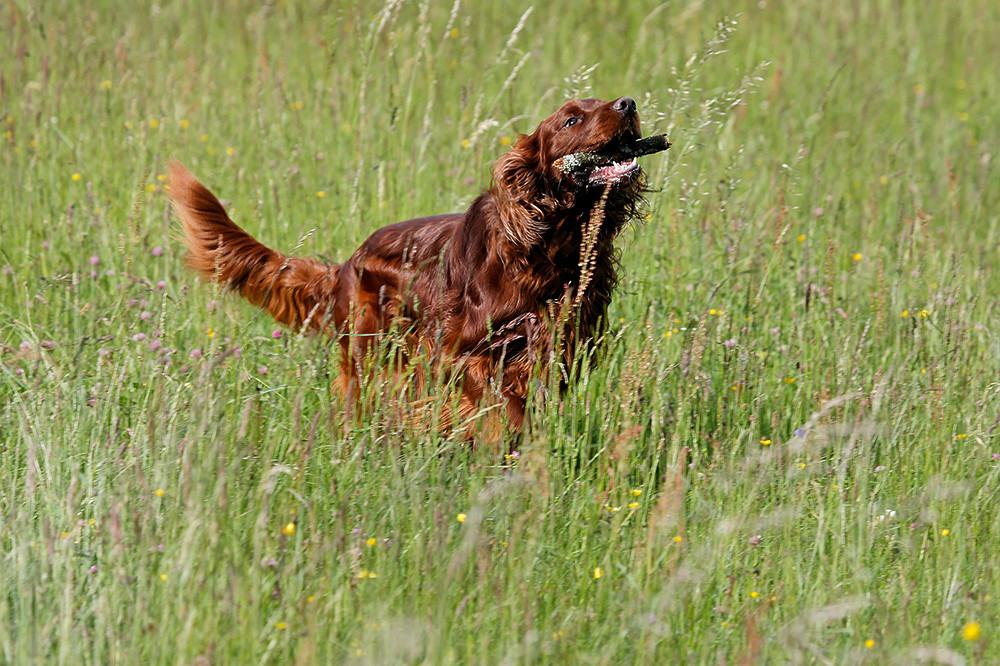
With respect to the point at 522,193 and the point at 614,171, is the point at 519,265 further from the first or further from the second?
the point at 614,171

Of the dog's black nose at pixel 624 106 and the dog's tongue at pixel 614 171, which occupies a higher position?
the dog's black nose at pixel 624 106

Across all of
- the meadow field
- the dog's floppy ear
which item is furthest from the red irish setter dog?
the meadow field

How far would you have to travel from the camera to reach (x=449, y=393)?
2826 mm

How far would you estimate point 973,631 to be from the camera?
1.61 metres

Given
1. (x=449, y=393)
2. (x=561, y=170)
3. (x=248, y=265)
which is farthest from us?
(x=248, y=265)

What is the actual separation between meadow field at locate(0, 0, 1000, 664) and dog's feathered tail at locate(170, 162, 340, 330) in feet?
0.35

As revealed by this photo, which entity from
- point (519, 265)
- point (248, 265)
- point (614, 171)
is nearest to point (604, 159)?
point (614, 171)

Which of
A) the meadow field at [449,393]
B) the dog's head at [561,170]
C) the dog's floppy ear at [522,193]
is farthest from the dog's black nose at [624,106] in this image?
the meadow field at [449,393]

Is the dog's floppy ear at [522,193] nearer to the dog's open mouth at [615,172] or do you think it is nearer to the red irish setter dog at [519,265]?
the red irish setter dog at [519,265]

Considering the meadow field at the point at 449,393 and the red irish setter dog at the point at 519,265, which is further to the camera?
the red irish setter dog at the point at 519,265

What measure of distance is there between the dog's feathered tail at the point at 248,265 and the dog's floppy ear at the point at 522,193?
678 millimetres

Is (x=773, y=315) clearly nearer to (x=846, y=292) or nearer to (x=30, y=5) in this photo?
(x=846, y=292)

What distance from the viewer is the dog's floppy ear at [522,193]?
116 inches

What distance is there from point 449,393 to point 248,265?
100cm
